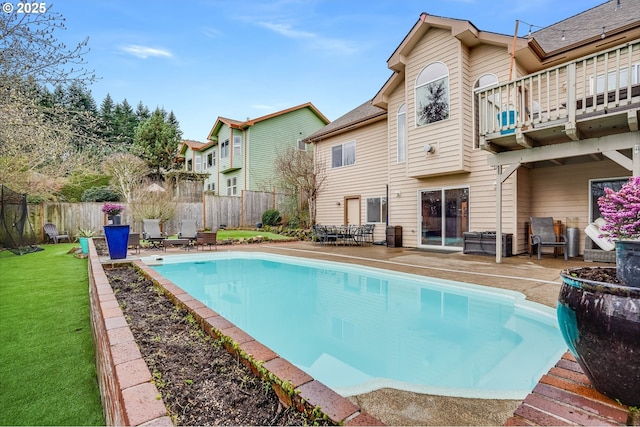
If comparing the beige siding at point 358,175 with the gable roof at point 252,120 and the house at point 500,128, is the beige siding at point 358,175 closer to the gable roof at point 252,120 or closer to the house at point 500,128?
the house at point 500,128

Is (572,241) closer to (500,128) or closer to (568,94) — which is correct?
(500,128)

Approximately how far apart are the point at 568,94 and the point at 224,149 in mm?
19451

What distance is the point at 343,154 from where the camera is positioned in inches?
577

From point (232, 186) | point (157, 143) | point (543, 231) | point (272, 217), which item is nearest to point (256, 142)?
point (232, 186)

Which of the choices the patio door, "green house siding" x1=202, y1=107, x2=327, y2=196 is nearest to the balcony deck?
the patio door

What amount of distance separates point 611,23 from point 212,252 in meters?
13.2

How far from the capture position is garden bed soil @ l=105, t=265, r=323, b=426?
1677mm

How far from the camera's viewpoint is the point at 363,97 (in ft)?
61.2

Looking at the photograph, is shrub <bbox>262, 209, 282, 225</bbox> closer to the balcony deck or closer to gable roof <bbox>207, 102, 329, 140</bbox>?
gable roof <bbox>207, 102, 329, 140</bbox>

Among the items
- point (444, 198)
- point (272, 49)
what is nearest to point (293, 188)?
point (272, 49)

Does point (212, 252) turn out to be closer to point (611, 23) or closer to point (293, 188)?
point (293, 188)

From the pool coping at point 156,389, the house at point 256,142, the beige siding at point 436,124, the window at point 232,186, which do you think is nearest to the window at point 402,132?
the beige siding at point 436,124

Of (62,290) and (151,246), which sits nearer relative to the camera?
(62,290)

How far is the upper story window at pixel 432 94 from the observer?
384 inches
